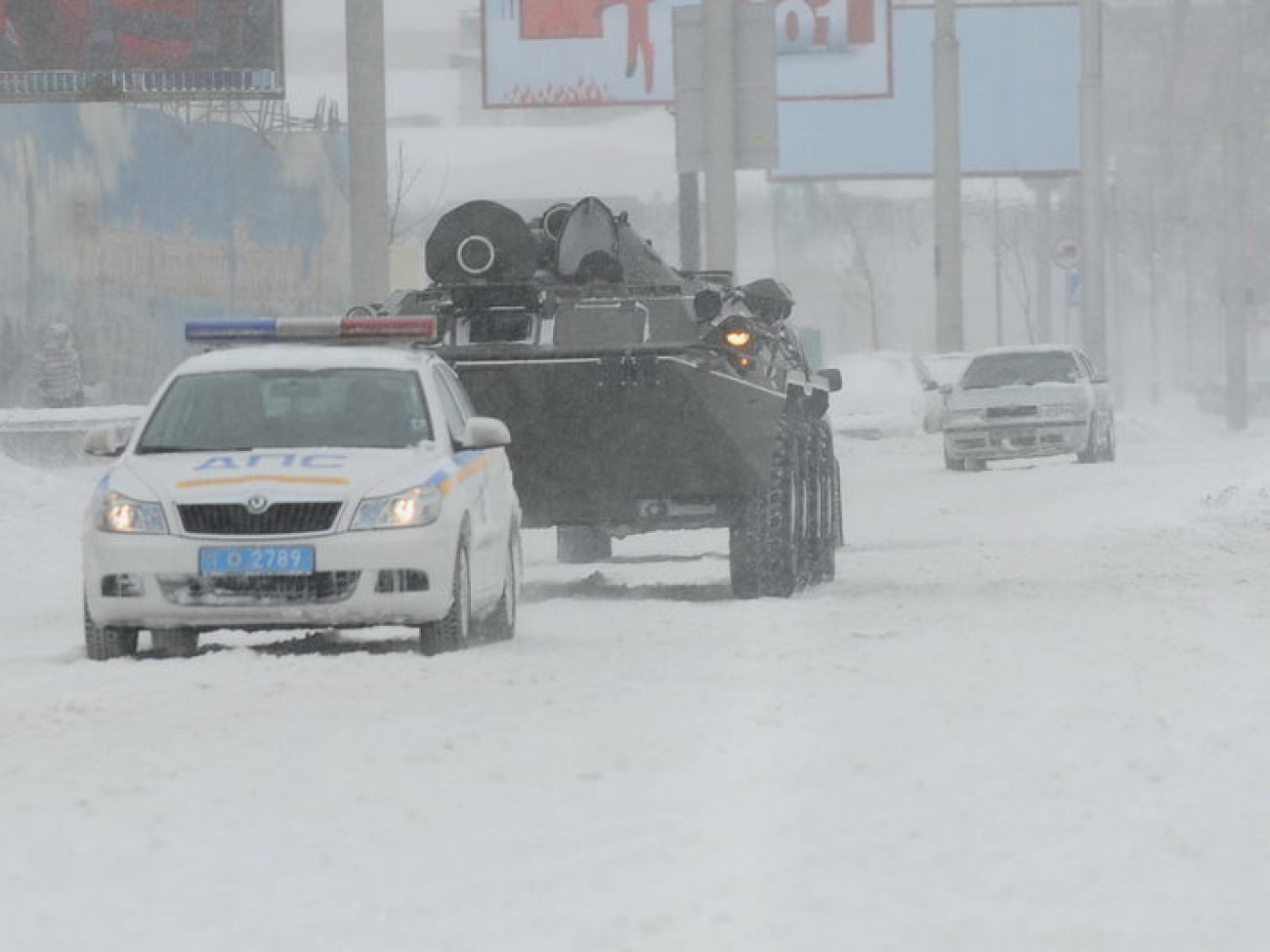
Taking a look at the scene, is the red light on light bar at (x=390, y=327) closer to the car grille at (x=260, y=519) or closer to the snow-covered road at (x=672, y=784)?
the snow-covered road at (x=672, y=784)

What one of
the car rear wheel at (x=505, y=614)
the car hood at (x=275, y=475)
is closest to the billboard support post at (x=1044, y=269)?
the car rear wheel at (x=505, y=614)

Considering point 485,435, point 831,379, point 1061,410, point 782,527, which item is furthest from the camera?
point 1061,410

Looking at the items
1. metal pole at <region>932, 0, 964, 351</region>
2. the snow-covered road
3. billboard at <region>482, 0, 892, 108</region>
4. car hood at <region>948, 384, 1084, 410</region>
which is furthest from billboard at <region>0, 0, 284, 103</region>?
the snow-covered road

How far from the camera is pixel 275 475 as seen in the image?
13.2 m

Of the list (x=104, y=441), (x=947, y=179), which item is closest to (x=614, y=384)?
(x=104, y=441)

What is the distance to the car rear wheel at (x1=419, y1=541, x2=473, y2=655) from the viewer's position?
13281 millimetres

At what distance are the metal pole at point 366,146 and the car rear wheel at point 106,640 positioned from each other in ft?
36.0

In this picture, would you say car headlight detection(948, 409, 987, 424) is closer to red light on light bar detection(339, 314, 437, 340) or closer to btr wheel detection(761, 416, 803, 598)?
btr wheel detection(761, 416, 803, 598)

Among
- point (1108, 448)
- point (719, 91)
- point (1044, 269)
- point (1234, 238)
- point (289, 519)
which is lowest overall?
point (1108, 448)

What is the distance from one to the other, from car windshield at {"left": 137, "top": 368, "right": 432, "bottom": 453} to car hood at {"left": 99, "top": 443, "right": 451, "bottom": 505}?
269 millimetres

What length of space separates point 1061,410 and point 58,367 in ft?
41.8

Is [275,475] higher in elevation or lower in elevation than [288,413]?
lower

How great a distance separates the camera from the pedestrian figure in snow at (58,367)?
137 feet

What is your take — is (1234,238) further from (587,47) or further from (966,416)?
(966,416)
